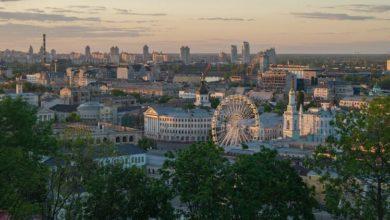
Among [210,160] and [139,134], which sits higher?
[210,160]

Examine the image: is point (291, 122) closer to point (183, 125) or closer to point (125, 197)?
point (183, 125)

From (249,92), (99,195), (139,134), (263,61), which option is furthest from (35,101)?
(263,61)

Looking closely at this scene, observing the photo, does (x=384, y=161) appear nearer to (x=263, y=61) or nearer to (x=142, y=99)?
(x=142, y=99)

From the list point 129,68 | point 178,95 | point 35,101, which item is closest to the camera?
point 35,101

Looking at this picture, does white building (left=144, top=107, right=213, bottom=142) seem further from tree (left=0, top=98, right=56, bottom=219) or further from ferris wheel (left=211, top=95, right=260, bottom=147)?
tree (left=0, top=98, right=56, bottom=219)

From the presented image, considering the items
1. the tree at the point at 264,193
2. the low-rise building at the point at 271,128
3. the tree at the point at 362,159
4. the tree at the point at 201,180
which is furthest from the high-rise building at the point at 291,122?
the tree at the point at 362,159

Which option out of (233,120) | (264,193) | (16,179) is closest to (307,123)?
(233,120)
